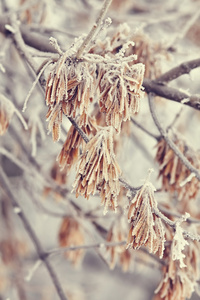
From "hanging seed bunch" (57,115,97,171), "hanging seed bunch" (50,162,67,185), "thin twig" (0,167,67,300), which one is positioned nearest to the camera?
"hanging seed bunch" (57,115,97,171)

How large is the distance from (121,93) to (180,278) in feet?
3.08

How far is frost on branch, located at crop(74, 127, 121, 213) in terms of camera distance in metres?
1.47

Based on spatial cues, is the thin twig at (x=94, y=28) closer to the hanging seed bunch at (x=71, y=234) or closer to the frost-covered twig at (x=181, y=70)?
the frost-covered twig at (x=181, y=70)

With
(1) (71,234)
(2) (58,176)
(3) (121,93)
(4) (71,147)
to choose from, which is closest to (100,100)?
(3) (121,93)

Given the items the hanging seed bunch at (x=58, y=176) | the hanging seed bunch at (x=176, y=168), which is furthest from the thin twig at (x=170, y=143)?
the hanging seed bunch at (x=58, y=176)

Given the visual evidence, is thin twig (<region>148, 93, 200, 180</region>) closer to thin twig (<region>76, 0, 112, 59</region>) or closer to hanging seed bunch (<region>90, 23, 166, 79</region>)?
hanging seed bunch (<region>90, 23, 166, 79</region>)

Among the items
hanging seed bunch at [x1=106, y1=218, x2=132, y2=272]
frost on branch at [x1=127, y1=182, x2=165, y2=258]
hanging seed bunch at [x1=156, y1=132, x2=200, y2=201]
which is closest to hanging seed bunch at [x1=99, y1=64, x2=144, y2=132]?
frost on branch at [x1=127, y1=182, x2=165, y2=258]

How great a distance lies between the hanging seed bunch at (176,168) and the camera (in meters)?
2.08

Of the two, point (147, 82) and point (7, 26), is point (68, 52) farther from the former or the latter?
A: point (7, 26)

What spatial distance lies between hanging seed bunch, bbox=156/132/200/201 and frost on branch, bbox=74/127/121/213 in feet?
2.06

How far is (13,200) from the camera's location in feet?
8.82

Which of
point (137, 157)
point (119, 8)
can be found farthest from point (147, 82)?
point (137, 157)

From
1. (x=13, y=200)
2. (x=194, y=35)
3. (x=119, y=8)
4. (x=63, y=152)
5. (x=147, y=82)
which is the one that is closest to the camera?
(x=63, y=152)

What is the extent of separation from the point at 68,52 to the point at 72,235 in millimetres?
1713
